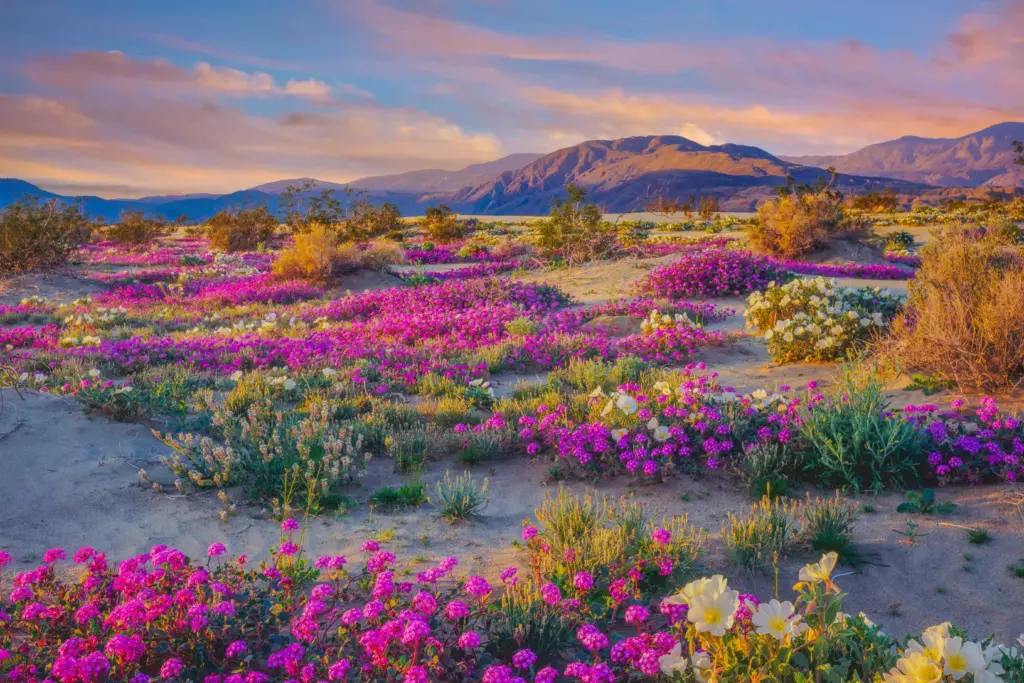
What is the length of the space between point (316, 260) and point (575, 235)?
9207mm

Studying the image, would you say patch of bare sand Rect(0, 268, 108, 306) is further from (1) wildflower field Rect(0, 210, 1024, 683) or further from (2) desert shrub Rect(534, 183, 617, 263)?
(2) desert shrub Rect(534, 183, 617, 263)

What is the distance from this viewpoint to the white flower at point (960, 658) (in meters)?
1.97

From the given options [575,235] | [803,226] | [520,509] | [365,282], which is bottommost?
[520,509]

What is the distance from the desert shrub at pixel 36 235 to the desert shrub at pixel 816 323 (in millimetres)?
20816

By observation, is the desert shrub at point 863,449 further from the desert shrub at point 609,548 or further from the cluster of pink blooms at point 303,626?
the cluster of pink blooms at point 303,626

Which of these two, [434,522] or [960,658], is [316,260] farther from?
[960,658]

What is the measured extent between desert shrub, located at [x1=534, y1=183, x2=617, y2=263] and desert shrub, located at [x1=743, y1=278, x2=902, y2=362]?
484 inches

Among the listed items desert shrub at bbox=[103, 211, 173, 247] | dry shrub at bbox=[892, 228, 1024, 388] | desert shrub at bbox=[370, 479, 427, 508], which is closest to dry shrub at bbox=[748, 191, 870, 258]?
dry shrub at bbox=[892, 228, 1024, 388]

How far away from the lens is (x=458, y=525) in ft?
14.8

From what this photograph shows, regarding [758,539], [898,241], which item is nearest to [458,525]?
[758,539]

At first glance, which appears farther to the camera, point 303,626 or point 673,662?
point 303,626

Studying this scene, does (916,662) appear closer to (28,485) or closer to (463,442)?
(463,442)

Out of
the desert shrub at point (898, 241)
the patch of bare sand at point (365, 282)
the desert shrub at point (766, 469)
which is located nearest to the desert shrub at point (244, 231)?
the patch of bare sand at point (365, 282)

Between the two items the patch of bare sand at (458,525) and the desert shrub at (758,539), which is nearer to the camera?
the patch of bare sand at (458,525)
